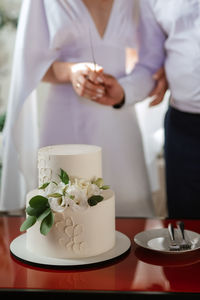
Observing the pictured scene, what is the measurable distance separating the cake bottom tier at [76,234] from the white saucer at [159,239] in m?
0.10

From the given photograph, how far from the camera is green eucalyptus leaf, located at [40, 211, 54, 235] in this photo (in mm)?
1148

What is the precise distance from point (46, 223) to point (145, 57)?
3.31ft

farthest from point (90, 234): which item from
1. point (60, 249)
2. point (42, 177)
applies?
point (42, 177)

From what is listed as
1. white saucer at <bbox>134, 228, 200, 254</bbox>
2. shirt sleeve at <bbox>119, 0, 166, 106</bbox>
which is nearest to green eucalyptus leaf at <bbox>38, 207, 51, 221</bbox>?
white saucer at <bbox>134, 228, 200, 254</bbox>

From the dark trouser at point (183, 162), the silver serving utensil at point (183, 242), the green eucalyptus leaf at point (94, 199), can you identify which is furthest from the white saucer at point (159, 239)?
the dark trouser at point (183, 162)

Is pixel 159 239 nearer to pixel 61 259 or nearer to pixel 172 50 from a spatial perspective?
pixel 61 259

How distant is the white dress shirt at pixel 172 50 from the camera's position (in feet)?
5.85

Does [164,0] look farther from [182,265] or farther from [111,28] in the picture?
[182,265]

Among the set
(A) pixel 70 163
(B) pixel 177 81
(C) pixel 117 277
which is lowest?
(C) pixel 117 277

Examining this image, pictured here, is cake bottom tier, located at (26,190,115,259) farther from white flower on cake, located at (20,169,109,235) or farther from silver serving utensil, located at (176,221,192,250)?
silver serving utensil, located at (176,221,192,250)

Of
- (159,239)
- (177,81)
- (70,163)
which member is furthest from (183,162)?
(70,163)

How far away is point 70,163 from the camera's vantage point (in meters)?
1.22

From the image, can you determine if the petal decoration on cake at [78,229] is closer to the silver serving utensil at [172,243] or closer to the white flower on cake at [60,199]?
the white flower on cake at [60,199]

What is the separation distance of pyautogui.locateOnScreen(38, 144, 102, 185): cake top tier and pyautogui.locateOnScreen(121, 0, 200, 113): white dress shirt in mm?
666
